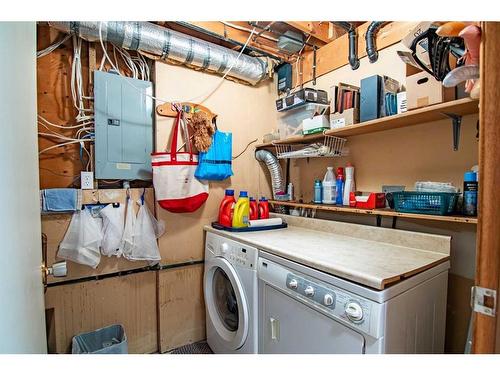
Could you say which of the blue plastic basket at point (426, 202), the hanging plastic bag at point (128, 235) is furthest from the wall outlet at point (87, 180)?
the blue plastic basket at point (426, 202)

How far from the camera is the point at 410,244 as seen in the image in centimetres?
137

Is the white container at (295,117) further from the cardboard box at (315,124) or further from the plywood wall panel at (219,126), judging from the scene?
the plywood wall panel at (219,126)

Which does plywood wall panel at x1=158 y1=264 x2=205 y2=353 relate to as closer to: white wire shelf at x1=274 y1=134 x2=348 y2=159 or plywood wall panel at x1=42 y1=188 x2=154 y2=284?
plywood wall panel at x1=42 y1=188 x2=154 y2=284

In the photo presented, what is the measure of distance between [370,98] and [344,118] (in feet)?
0.61

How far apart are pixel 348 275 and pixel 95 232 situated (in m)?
1.58

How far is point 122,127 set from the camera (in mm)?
1769

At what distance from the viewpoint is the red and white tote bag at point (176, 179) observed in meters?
1.71

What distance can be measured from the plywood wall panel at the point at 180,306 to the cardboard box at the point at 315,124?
141cm

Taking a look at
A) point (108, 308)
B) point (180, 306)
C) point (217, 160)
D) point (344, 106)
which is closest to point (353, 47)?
→ point (344, 106)

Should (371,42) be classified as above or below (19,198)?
above

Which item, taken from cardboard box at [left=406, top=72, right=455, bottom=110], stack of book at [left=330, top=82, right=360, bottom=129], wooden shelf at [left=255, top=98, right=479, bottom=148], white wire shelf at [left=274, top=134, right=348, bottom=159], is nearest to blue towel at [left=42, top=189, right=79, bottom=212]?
white wire shelf at [left=274, top=134, right=348, bottom=159]

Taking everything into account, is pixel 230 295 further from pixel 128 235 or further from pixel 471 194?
pixel 471 194

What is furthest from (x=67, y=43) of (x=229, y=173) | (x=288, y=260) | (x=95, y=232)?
(x=288, y=260)

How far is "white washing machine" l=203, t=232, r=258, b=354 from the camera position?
1442 millimetres
